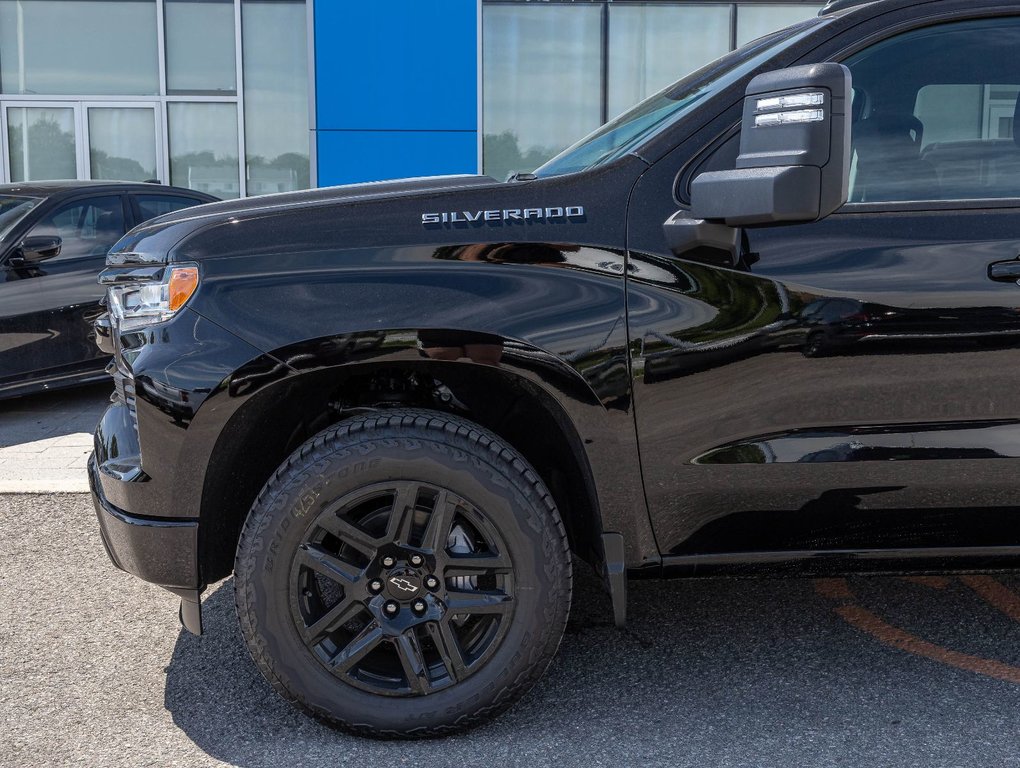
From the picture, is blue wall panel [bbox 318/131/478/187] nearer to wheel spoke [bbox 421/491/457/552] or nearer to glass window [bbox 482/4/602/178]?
glass window [bbox 482/4/602/178]

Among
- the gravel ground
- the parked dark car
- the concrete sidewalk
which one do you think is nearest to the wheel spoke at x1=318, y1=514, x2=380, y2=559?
the gravel ground

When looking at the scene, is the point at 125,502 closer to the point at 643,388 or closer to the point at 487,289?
the point at 487,289

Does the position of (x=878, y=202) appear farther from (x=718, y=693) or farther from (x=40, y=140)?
(x=40, y=140)

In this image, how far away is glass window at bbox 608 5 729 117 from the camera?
13625 millimetres

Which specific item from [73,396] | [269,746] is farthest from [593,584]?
[73,396]

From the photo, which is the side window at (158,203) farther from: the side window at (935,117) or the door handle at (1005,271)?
the door handle at (1005,271)

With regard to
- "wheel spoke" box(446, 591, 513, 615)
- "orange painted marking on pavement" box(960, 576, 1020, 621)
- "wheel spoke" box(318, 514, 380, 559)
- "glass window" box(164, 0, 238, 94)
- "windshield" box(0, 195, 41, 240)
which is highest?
"glass window" box(164, 0, 238, 94)

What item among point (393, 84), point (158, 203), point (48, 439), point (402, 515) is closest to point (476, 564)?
point (402, 515)

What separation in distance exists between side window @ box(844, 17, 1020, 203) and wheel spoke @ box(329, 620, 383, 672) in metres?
1.61

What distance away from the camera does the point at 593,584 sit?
3.58 meters

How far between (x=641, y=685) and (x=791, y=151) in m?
1.51

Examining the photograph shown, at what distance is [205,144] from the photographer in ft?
45.4

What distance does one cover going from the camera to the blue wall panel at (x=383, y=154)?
13.0 meters

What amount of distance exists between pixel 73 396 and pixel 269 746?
541 centimetres
